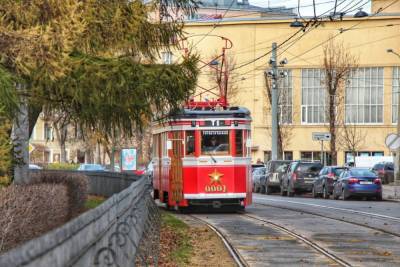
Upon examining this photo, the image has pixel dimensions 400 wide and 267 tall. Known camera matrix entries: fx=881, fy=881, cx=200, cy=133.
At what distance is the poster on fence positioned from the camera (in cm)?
3684

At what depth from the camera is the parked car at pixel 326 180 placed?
1522 inches

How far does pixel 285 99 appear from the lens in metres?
78.9

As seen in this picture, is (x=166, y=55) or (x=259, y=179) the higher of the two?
(x=166, y=55)

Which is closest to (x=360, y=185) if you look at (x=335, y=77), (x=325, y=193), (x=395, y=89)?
(x=325, y=193)

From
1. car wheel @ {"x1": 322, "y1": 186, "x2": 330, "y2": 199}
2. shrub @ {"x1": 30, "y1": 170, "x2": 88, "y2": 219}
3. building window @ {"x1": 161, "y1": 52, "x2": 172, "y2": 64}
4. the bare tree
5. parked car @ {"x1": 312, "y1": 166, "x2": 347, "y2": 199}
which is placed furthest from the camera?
the bare tree

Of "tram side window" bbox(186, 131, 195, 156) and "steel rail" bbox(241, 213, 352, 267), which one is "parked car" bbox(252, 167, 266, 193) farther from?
"steel rail" bbox(241, 213, 352, 267)

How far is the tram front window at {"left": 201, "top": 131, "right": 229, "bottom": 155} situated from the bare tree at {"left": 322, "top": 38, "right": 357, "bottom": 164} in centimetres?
3434

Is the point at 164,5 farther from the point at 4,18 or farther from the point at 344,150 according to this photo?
the point at 344,150

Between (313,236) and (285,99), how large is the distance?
6198 centimetres

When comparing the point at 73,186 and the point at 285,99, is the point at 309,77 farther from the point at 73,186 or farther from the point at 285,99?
the point at 73,186

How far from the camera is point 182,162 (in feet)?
80.6

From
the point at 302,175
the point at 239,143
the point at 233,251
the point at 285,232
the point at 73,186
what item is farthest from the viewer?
the point at 302,175

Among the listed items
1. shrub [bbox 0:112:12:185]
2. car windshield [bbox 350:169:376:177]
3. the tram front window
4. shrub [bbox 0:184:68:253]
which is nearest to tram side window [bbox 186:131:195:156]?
the tram front window

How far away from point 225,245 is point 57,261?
11.2 meters
